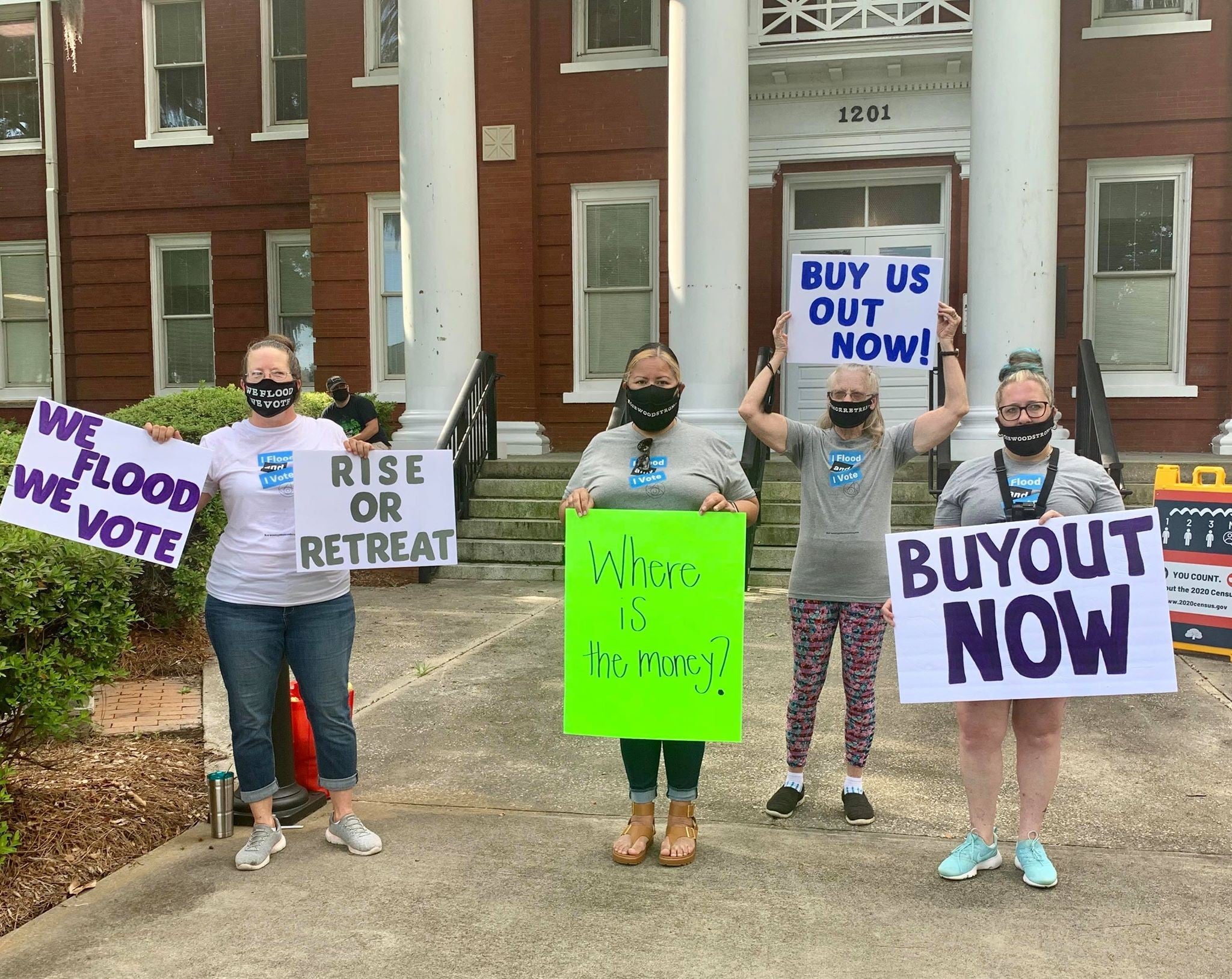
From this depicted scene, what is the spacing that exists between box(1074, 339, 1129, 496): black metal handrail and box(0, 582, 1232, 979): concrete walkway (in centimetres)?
345

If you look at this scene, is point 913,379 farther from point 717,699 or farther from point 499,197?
point 717,699

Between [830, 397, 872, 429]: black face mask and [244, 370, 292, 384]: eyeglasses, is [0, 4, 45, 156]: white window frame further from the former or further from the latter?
[830, 397, 872, 429]: black face mask

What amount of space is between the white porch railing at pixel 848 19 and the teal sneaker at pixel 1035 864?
10.3 meters

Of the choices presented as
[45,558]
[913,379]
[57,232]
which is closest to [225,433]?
[45,558]

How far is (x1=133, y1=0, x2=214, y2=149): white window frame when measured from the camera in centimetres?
1602

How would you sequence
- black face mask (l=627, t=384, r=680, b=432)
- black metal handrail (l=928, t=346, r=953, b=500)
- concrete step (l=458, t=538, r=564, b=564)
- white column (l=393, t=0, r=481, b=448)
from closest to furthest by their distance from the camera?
1. black face mask (l=627, t=384, r=680, b=432)
2. black metal handrail (l=928, t=346, r=953, b=500)
3. concrete step (l=458, t=538, r=564, b=564)
4. white column (l=393, t=0, r=481, b=448)

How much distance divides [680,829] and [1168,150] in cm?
1127

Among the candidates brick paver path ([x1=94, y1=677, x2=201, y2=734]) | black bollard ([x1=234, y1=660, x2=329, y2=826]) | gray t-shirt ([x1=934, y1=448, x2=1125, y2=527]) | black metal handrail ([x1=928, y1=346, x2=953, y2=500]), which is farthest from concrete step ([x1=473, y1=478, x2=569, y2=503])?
gray t-shirt ([x1=934, y1=448, x2=1125, y2=527])

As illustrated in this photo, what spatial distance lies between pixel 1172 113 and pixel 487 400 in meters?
7.85

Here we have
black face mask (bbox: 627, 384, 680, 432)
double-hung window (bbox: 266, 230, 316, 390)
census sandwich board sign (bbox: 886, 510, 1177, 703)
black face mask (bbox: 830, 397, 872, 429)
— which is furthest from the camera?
double-hung window (bbox: 266, 230, 316, 390)

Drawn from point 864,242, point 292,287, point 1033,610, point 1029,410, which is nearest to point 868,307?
point 1029,410

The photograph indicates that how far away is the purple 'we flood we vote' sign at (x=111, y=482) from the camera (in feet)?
13.1

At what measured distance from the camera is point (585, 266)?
46.1 feet

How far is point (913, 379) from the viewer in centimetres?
1291
